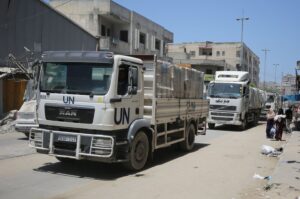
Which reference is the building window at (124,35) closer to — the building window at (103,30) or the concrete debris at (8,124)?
the building window at (103,30)

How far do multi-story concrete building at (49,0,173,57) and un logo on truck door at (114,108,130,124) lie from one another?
83.6 ft

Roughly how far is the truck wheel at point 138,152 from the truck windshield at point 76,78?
1653 mm

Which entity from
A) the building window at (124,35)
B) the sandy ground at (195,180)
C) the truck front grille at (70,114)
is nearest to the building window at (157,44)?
the building window at (124,35)

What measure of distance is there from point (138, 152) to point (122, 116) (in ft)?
3.85

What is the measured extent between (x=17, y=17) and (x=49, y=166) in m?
17.4

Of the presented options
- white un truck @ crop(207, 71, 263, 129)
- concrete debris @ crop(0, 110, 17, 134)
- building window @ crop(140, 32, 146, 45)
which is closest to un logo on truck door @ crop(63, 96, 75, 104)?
concrete debris @ crop(0, 110, 17, 134)

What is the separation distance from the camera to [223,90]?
85.7ft

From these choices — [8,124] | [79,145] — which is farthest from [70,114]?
[8,124]

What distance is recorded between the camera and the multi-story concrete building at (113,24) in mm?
39562

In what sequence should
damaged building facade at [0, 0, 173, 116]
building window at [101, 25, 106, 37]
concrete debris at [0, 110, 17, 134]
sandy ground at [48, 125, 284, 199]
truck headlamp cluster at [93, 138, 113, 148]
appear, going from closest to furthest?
sandy ground at [48, 125, 284, 199]
truck headlamp cluster at [93, 138, 113, 148]
concrete debris at [0, 110, 17, 134]
damaged building facade at [0, 0, 173, 116]
building window at [101, 25, 106, 37]

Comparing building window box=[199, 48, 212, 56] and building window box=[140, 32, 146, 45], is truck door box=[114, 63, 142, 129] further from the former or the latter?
building window box=[199, 48, 212, 56]

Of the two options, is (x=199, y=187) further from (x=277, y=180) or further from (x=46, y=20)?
(x=46, y=20)

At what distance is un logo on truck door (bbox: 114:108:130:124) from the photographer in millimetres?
9797

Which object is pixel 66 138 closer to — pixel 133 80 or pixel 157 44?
pixel 133 80
